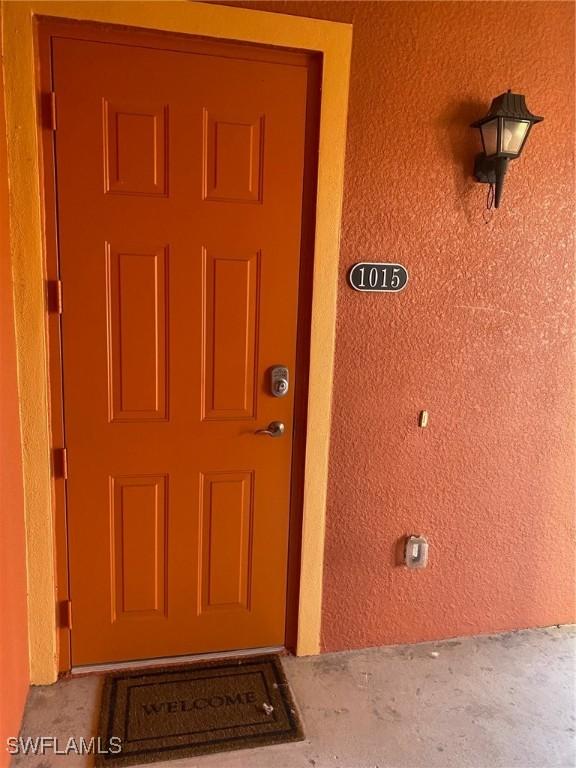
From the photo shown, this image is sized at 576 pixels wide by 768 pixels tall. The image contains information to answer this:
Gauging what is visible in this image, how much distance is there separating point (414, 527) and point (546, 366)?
2.79 feet

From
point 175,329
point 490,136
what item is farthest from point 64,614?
point 490,136

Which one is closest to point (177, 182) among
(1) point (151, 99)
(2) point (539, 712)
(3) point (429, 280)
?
(1) point (151, 99)

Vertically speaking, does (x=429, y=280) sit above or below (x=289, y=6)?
below

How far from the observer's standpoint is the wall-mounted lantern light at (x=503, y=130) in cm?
192

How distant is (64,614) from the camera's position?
2.03 metres

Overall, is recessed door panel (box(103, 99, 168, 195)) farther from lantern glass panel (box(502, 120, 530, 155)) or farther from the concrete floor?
the concrete floor

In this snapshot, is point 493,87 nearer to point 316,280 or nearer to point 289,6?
point 289,6

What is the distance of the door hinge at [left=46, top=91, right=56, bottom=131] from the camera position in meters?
Answer: 1.75

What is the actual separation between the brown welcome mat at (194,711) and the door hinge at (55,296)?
1.35 meters

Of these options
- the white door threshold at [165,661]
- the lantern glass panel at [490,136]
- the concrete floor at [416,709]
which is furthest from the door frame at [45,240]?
the lantern glass panel at [490,136]

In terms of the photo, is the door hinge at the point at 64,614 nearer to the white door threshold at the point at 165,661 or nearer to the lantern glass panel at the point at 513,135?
the white door threshold at the point at 165,661

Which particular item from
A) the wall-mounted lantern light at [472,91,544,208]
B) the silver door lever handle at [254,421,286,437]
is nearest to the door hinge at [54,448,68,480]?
the silver door lever handle at [254,421,286,437]

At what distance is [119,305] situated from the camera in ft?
6.25

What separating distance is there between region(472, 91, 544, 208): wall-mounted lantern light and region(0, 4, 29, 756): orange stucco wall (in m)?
1.59
